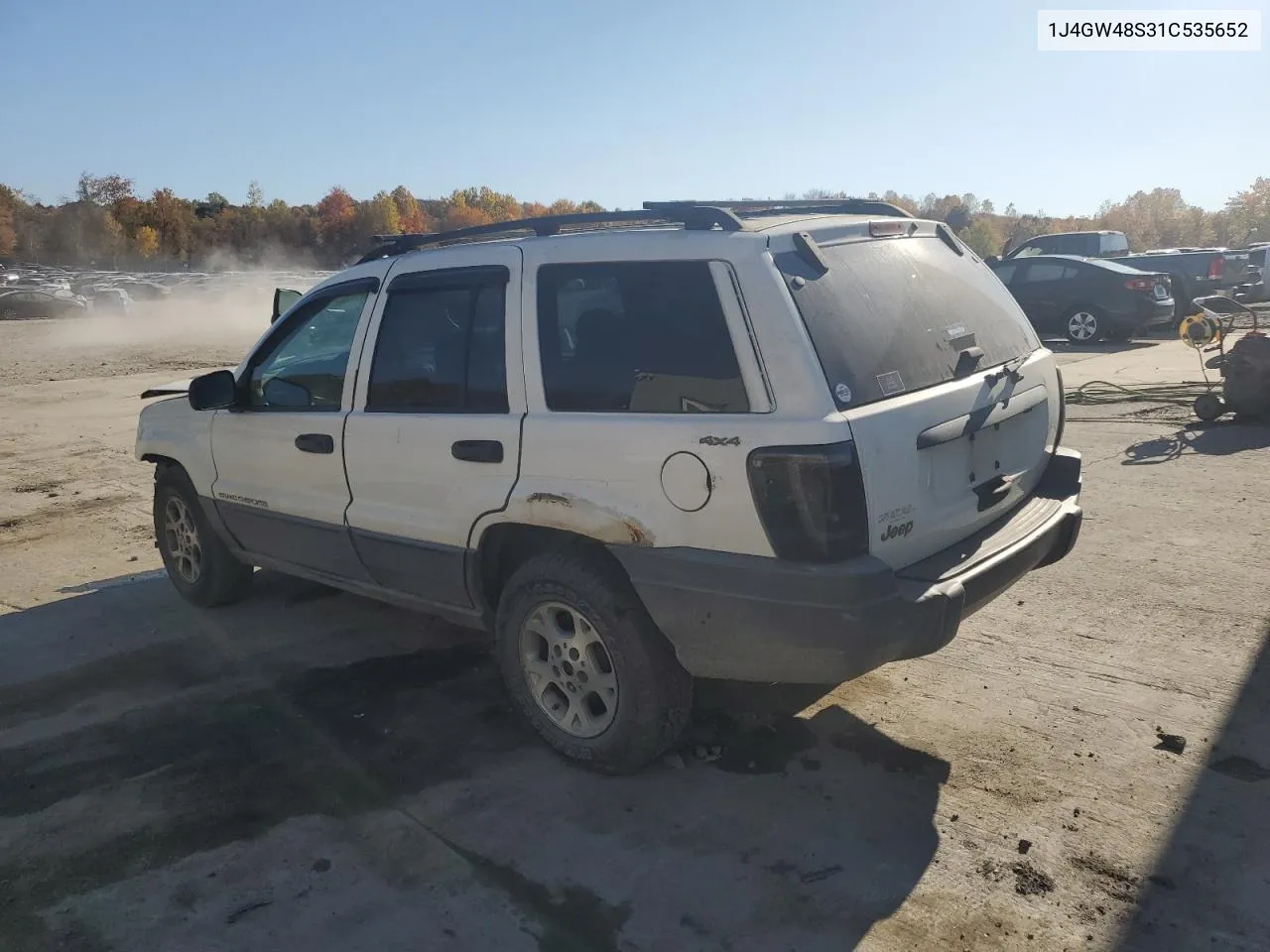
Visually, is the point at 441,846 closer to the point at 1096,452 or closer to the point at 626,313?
the point at 626,313

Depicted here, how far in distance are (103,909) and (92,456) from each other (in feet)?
27.2

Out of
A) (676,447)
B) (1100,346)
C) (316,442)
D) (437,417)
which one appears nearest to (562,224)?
(437,417)

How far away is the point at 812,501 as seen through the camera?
9.89 ft

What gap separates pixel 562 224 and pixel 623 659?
1758mm

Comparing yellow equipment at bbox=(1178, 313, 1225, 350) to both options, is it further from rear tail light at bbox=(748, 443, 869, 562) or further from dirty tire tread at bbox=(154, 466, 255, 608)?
dirty tire tread at bbox=(154, 466, 255, 608)

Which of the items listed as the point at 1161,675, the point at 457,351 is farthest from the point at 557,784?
the point at 1161,675

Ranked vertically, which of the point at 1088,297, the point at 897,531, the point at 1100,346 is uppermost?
the point at 1088,297

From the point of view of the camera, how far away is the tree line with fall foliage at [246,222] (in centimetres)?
6719

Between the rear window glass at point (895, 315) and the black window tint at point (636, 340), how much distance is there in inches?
12.0

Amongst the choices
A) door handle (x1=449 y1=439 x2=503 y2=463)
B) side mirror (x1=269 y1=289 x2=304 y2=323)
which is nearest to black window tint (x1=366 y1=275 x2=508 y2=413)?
door handle (x1=449 y1=439 x2=503 y2=463)

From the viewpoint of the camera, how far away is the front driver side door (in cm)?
452

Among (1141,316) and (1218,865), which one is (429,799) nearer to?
(1218,865)

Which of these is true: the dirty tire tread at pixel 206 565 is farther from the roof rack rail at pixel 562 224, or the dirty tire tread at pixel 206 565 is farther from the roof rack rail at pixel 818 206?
the roof rack rail at pixel 818 206

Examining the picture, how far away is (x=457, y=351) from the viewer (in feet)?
13.2
